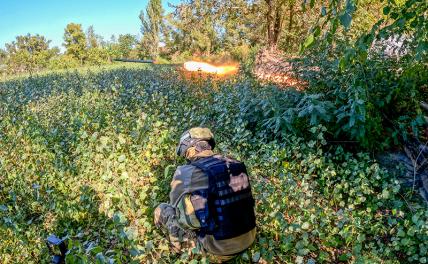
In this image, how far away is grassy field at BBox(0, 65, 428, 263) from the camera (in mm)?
3051

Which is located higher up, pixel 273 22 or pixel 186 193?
pixel 273 22

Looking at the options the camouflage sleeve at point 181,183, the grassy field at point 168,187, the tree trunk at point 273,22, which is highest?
the tree trunk at point 273,22

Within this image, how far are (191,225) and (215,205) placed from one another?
1.06 feet

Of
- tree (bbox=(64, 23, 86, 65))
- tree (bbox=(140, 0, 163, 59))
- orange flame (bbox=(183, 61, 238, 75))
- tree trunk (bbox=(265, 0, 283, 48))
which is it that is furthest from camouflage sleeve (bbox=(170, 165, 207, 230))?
tree (bbox=(64, 23, 86, 65))

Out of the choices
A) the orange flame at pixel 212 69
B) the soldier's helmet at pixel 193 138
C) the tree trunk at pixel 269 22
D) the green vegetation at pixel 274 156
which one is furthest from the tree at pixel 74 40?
the soldier's helmet at pixel 193 138

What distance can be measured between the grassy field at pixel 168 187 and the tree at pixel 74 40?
64.1 metres

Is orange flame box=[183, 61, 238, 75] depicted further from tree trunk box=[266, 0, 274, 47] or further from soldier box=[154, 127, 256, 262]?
soldier box=[154, 127, 256, 262]

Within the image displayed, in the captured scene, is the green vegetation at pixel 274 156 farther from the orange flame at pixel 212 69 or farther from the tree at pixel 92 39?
the tree at pixel 92 39

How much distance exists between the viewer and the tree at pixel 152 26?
173 feet

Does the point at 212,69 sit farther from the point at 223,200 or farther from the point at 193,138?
the point at 223,200

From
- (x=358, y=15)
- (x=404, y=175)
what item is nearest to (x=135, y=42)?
(x=358, y=15)

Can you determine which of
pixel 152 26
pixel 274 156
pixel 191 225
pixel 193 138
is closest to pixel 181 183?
pixel 191 225

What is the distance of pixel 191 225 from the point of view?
2.80m

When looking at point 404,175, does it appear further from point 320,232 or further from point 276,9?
point 276,9
